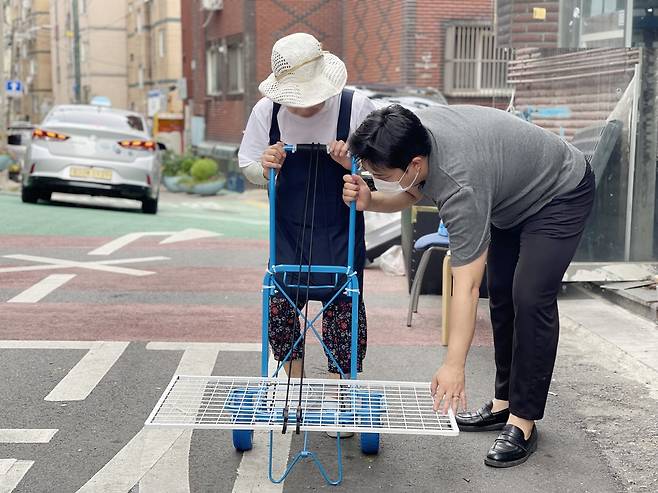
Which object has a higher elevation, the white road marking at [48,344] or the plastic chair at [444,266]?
the plastic chair at [444,266]

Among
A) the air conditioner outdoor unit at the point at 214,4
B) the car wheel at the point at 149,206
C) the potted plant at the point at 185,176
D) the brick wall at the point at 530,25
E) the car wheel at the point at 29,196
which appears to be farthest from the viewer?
the air conditioner outdoor unit at the point at 214,4

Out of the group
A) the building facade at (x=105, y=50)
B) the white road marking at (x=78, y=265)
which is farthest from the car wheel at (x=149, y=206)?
the building facade at (x=105, y=50)

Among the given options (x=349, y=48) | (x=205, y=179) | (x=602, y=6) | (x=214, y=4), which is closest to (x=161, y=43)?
(x=214, y=4)

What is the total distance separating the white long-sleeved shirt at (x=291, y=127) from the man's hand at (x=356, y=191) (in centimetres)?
29

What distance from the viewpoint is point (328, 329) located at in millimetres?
4215

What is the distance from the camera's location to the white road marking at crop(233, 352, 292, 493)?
3.64 meters

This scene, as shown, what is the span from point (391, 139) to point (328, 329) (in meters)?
1.26

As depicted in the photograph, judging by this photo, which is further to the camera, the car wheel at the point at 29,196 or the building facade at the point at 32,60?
the building facade at the point at 32,60

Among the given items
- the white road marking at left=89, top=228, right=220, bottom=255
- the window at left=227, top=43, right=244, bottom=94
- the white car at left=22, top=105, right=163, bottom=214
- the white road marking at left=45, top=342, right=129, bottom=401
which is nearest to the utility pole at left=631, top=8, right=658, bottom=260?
the white road marking at left=45, top=342, right=129, bottom=401

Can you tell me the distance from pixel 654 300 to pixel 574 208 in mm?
3040

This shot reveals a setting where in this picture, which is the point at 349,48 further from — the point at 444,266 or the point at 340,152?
the point at 340,152

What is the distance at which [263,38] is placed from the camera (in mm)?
23781

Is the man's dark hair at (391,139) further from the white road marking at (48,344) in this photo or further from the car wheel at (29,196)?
the car wheel at (29,196)

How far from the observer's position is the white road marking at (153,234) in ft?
33.3
